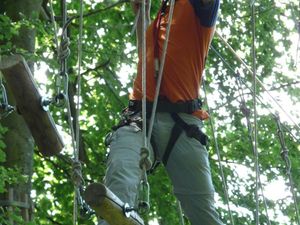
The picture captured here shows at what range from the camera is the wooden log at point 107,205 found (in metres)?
2.56

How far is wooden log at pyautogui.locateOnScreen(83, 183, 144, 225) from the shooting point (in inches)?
101

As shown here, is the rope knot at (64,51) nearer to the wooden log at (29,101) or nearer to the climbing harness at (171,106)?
the wooden log at (29,101)

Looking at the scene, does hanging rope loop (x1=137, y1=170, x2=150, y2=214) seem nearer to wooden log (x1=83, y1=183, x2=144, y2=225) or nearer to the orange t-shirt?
wooden log (x1=83, y1=183, x2=144, y2=225)

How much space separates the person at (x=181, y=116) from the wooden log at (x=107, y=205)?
1.33 feet

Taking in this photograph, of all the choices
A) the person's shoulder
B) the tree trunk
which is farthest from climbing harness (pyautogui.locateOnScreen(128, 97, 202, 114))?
the tree trunk

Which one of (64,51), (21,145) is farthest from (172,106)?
(21,145)

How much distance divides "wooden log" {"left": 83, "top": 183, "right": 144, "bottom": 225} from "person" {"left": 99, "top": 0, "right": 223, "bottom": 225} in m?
0.40

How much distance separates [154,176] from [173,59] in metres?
3.85

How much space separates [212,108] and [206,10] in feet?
14.6

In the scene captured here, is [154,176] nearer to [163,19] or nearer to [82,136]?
[82,136]

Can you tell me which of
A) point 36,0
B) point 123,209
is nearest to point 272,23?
point 36,0

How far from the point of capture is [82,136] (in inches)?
310

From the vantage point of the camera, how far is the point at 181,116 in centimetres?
332

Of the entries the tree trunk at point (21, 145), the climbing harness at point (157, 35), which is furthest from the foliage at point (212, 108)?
the climbing harness at point (157, 35)
